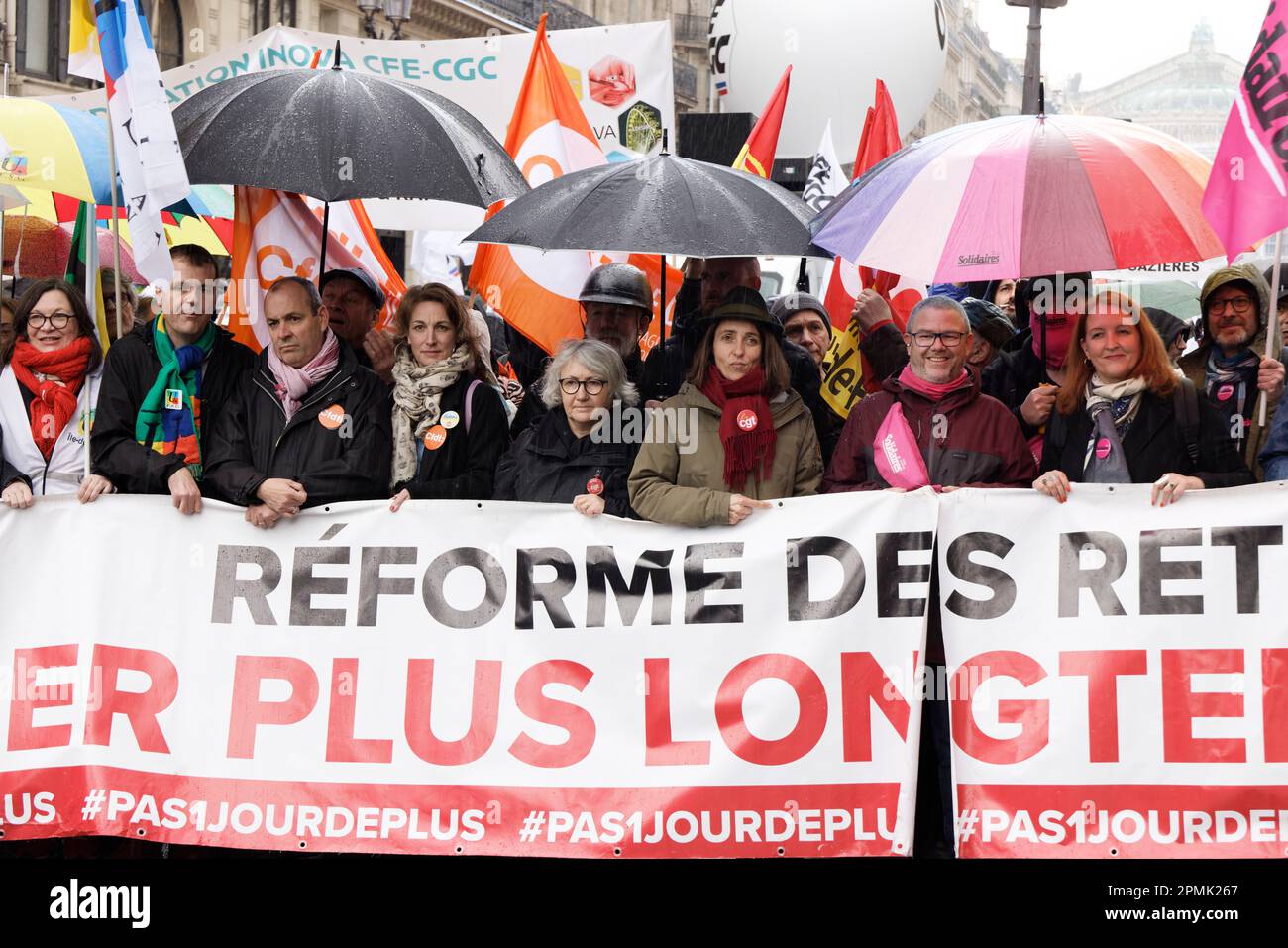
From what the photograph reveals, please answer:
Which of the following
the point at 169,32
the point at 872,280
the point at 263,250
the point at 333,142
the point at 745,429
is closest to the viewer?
the point at 745,429

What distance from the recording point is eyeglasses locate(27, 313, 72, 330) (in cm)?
589

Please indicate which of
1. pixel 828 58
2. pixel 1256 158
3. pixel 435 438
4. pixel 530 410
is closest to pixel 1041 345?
pixel 1256 158

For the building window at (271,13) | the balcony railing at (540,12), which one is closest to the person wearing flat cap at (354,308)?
the building window at (271,13)

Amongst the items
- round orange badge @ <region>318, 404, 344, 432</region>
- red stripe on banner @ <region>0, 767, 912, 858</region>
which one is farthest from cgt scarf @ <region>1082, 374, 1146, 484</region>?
round orange badge @ <region>318, 404, 344, 432</region>

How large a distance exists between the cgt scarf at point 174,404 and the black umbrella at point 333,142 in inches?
23.7

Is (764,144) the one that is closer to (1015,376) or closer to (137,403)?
(1015,376)

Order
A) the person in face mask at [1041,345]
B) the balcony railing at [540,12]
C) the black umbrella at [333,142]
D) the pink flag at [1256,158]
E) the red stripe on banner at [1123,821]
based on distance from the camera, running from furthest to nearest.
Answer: the balcony railing at [540,12] < the person in face mask at [1041,345] < the black umbrella at [333,142] < the pink flag at [1256,158] < the red stripe on banner at [1123,821]

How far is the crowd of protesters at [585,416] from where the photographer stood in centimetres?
540

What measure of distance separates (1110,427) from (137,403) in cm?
321

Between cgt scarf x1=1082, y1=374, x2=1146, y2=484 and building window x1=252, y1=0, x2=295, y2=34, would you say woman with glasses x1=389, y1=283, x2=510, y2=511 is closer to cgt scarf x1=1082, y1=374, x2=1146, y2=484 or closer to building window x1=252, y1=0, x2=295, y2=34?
cgt scarf x1=1082, y1=374, x2=1146, y2=484

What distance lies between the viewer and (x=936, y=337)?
17.8ft

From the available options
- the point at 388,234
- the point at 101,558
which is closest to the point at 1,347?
the point at 101,558

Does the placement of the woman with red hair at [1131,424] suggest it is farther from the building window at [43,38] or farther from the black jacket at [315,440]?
the building window at [43,38]

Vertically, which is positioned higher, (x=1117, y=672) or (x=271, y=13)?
(x=271, y=13)
